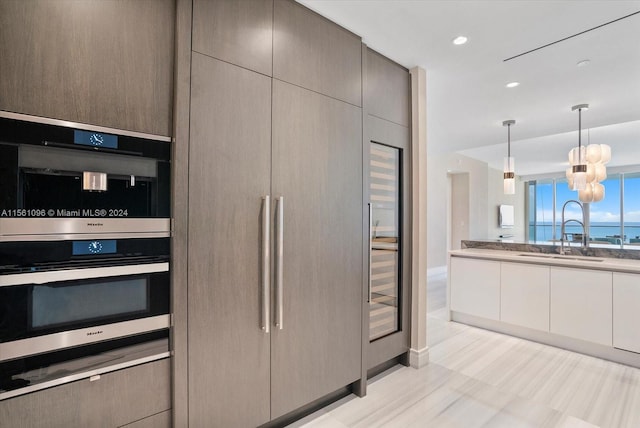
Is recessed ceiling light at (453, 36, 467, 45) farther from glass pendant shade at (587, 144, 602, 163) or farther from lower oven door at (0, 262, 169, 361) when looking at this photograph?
glass pendant shade at (587, 144, 602, 163)

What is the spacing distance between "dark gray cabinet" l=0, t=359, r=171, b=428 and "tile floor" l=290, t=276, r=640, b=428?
38.0 inches

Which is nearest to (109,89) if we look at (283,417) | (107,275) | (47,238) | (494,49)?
(47,238)

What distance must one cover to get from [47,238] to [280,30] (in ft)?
5.04

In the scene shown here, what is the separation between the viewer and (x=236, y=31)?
1628 millimetres

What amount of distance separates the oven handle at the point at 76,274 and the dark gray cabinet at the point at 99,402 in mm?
413

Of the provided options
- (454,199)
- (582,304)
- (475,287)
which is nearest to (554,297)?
(582,304)

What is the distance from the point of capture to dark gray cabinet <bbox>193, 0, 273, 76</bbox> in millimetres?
1513

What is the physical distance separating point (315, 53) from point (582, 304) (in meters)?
3.28

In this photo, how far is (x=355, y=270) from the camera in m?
2.21

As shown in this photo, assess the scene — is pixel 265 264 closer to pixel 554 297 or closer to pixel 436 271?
pixel 554 297

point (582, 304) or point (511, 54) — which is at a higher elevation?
point (511, 54)

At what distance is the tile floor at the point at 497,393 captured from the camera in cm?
200

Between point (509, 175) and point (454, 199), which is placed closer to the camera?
point (509, 175)

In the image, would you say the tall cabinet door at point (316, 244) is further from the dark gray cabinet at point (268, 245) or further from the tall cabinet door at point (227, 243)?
the tall cabinet door at point (227, 243)
